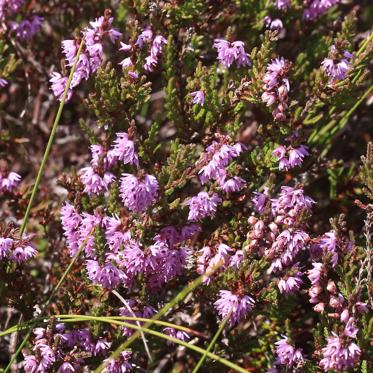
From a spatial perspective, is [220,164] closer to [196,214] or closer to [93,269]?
[196,214]

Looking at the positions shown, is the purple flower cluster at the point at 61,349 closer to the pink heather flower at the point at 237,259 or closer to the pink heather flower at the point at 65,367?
the pink heather flower at the point at 65,367

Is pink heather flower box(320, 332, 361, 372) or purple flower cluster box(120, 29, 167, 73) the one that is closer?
pink heather flower box(320, 332, 361, 372)

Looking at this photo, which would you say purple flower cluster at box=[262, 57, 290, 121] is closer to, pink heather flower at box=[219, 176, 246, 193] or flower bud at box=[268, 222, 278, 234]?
pink heather flower at box=[219, 176, 246, 193]

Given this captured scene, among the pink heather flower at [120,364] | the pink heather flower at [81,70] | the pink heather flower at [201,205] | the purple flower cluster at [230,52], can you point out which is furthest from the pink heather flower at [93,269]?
the purple flower cluster at [230,52]

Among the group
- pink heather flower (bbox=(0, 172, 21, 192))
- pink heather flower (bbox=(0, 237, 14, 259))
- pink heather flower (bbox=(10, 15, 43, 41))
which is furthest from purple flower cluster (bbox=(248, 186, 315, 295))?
pink heather flower (bbox=(10, 15, 43, 41))

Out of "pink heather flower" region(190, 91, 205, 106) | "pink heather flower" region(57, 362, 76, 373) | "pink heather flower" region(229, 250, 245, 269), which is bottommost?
"pink heather flower" region(57, 362, 76, 373)

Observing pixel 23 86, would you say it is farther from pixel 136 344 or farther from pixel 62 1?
pixel 136 344
